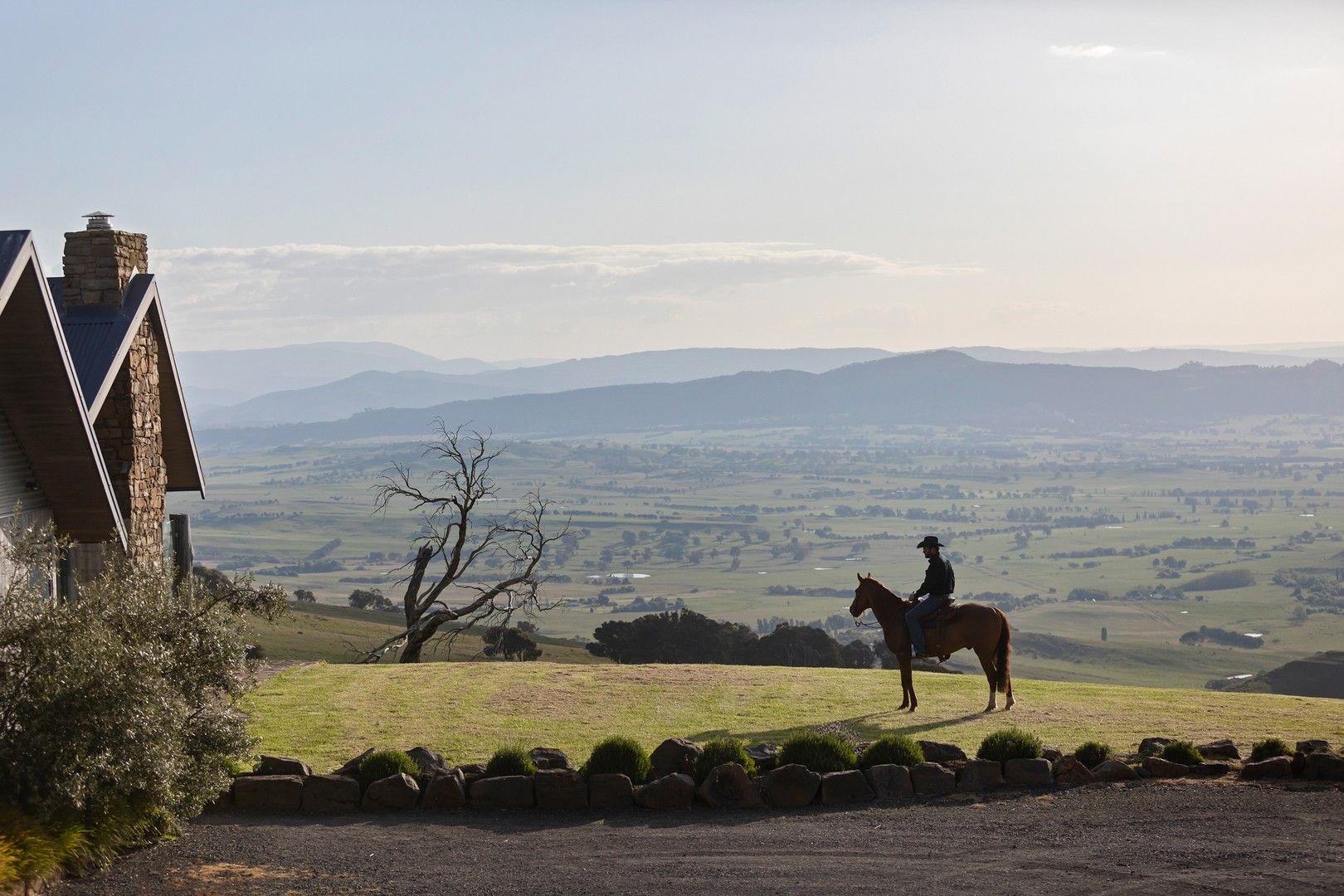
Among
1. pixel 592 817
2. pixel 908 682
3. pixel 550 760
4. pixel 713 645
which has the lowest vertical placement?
pixel 713 645

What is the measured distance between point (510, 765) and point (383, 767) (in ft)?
4.37

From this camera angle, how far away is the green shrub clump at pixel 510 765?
13352 millimetres

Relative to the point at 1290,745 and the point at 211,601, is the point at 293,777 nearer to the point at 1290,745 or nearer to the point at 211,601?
the point at 211,601

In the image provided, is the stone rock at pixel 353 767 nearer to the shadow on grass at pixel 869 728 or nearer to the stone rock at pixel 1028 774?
the shadow on grass at pixel 869 728

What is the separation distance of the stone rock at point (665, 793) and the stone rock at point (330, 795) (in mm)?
2920

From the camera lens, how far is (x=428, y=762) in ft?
44.5

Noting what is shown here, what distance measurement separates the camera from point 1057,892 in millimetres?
9961

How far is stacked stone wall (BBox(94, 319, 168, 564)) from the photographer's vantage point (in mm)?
19219

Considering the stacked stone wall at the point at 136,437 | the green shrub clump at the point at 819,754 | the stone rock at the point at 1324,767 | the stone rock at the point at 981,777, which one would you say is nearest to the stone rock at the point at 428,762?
the green shrub clump at the point at 819,754

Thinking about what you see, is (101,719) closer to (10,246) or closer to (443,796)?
(443,796)

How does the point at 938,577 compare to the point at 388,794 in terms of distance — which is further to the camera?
the point at 938,577

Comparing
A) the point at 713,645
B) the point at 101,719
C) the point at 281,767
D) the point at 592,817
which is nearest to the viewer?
the point at 101,719

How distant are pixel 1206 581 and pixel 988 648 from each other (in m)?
154

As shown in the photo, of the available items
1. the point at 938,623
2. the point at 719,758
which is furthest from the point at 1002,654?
the point at 719,758
